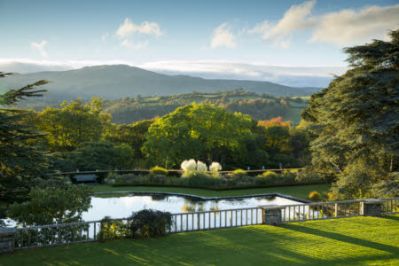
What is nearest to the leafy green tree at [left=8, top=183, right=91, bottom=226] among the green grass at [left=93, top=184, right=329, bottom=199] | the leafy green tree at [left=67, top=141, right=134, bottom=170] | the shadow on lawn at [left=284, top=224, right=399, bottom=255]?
the shadow on lawn at [left=284, top=224, right=399, bottom=255]

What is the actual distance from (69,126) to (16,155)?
3070 cm

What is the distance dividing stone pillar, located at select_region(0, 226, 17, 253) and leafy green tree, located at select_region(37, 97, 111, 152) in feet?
101

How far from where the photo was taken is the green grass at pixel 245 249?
11.1 m

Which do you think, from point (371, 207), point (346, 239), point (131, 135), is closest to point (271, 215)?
point (346, 239)

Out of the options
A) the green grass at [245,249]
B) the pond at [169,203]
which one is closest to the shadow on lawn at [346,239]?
the green grass at [245,249]

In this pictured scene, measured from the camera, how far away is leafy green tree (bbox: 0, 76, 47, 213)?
1155cm

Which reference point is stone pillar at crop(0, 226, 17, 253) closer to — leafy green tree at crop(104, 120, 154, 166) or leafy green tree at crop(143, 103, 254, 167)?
leafy green tree at crop(143, 103, 254, 167)

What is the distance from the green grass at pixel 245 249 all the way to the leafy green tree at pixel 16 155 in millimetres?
2407

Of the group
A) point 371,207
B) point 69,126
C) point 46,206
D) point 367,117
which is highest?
point 367,117

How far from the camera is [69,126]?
4166cm

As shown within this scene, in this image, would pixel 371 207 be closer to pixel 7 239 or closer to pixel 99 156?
pixel 7 239

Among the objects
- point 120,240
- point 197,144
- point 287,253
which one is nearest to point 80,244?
point 120,240

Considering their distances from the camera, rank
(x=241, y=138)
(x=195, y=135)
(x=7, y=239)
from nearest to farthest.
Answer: (x=7, y=239), (x=195, y=135), (x=241, y=138)

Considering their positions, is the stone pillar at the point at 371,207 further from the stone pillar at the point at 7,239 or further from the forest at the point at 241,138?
the stone pillar at the point at 7,239
